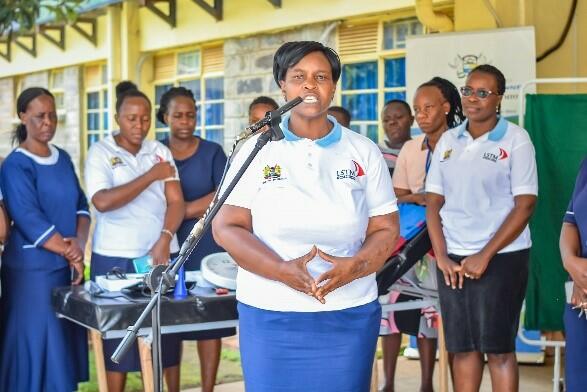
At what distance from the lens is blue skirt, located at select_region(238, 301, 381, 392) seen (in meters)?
3.29

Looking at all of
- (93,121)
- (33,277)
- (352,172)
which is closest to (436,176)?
(352,172)

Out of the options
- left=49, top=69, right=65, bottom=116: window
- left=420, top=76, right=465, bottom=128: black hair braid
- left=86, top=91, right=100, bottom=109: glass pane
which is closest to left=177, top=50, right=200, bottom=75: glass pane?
left=86, top=91, right=100, bottom=109: glass pane

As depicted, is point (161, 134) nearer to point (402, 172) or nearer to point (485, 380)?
point (485, 380)

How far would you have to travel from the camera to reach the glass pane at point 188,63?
11045 millimetres

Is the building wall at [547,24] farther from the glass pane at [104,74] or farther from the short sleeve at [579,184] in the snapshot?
the glass pane at [104,74]

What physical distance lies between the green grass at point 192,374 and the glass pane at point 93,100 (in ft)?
20.9

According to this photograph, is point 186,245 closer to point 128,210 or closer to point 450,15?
point 128,210

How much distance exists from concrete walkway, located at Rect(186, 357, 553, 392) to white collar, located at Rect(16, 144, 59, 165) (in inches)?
74.2

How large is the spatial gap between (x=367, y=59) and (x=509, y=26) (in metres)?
1.74

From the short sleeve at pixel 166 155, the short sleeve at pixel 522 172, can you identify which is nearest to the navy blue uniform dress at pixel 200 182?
the short sleeve at pixel 166 155

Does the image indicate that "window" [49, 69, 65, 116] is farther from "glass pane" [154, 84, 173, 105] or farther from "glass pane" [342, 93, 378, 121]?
"glass pane" [342, 93, 378, 121]

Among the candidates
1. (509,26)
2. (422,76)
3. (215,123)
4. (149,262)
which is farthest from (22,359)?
(215,123)

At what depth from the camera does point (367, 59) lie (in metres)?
8.59

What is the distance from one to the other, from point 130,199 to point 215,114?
5.59 meters
